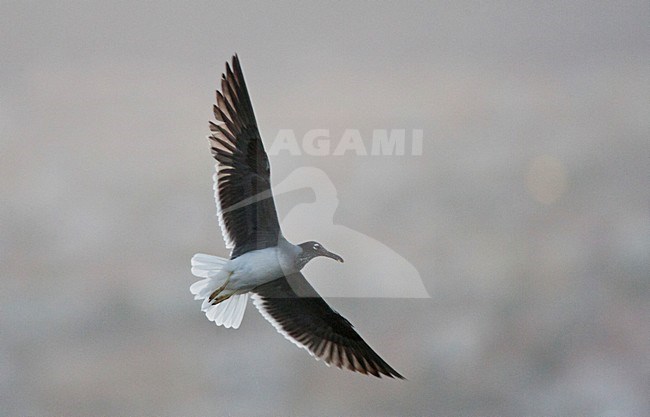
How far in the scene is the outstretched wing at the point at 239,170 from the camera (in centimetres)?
150

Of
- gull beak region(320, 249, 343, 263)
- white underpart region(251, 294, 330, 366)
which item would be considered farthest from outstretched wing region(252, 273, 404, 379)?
gull beak region(320, 249, 343, 263)

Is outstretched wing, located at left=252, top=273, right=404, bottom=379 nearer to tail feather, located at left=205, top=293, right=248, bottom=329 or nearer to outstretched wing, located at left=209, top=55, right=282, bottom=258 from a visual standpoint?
tail feather, located at left=205, top=293, right=248, bottom=329

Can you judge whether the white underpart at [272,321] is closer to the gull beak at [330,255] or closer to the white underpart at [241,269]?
the white underpart at [241,269]

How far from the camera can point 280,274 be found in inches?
60.1

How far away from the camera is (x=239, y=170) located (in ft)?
4.95

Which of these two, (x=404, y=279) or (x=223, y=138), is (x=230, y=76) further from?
(x=404, y=279)

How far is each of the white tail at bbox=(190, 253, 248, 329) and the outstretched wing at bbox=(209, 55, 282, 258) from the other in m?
0.08

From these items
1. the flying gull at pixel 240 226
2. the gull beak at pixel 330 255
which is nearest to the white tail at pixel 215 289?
the flying gull at pixel 240 226

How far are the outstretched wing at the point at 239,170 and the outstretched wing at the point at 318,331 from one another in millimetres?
163

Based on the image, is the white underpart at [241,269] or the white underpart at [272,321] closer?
the white underpart at [241,269]

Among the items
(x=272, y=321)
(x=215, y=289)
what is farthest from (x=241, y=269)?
(x=272, y=321)

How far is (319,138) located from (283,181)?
13 cm

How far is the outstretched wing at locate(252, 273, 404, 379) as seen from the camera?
1594 mm

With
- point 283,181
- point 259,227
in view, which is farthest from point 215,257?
point 283,181
